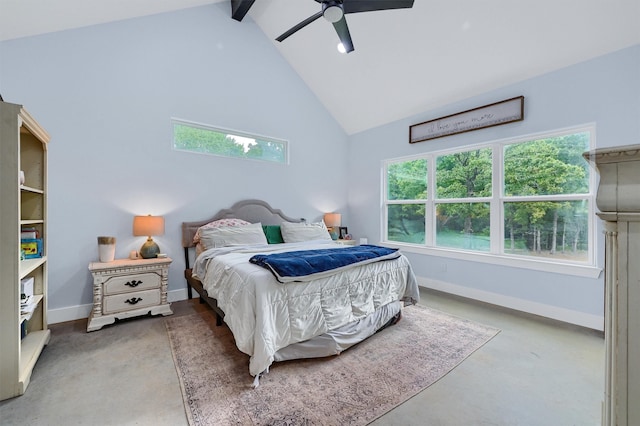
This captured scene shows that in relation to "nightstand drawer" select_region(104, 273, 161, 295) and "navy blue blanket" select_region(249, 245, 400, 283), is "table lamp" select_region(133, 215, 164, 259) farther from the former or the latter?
"navy blue blanket" select_region(249, 245, 400, 283)

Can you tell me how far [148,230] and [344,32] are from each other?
2891mm

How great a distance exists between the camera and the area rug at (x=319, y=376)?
1600mm

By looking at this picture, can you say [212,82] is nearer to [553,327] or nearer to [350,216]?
[350,216]

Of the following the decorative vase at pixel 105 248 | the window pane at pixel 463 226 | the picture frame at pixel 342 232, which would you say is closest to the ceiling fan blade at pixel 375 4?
the window pane at pixel 463 226

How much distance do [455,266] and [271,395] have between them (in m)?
3.06

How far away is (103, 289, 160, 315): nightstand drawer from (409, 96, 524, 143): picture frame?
13.5 feet

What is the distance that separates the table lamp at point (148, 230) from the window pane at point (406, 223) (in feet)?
11.6

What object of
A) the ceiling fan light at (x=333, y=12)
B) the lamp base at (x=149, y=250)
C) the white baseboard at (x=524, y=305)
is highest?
the ceiling fan light at (x=333, y=12)

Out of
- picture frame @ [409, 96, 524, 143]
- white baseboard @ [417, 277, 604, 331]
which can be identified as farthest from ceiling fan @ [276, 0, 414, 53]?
white baseboard @ [417, 277, 604, 331]

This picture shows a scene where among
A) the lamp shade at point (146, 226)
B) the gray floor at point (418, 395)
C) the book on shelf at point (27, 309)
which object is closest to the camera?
the gray floor at point (418, 395)

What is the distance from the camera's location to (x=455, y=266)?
3818 millimetres

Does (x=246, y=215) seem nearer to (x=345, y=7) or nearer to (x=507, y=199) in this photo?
(x=345, y=7)

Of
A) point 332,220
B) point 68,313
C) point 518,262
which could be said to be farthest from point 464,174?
point 68,313

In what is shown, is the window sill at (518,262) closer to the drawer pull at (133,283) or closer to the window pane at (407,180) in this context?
the window pane at (407,180)
